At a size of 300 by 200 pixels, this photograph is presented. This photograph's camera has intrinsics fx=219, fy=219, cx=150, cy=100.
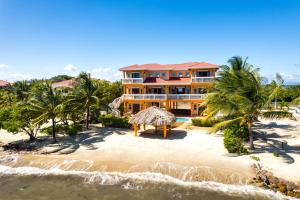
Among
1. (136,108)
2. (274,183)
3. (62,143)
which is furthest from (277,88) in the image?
(136,108)

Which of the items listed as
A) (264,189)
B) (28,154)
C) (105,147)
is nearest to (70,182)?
(105,147)

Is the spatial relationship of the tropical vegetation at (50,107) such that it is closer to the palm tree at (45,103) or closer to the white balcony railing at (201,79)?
the palm tree at (45,103)

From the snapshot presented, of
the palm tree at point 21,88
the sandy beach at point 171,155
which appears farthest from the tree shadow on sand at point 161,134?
the palm tree at point 21,88

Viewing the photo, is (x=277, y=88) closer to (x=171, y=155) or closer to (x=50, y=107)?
(x=171, y=155)

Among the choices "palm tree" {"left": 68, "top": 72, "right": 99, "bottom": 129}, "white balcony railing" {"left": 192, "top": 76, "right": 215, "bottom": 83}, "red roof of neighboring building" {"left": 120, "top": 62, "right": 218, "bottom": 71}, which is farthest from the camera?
"red roof of neighboring building" {"left": 120, "top": 62, "right": 218, "bottom": 71}

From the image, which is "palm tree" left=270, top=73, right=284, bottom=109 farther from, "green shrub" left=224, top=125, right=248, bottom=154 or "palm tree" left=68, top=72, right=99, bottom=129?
"palm tree" left=68, top=72, right=99, bottom=129

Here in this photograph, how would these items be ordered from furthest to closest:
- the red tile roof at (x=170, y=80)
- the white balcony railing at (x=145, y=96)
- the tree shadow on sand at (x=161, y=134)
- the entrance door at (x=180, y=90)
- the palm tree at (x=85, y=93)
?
the entrance door at (x=180, y=90)
the red tile roof at (x=170, y=80)
the white balcony railing at (x=145, y=96)
the palm tree at (x=85, y=93)
the tree shadow on sand at (x=161, y=134)

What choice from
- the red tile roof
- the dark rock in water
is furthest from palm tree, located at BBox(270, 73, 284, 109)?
the red tile roof

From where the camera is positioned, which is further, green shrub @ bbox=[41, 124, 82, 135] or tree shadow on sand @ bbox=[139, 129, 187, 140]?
green shrub @ bbox=[41, 124, 82, 135]
